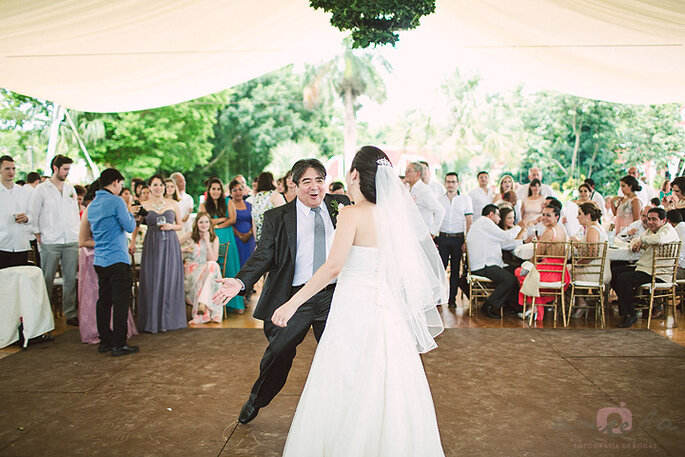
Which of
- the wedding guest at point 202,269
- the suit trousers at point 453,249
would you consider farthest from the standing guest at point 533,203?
the wedding guest at point 202,269

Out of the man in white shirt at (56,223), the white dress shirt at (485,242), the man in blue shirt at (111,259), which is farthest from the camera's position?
the white dress shirt at (485,242)

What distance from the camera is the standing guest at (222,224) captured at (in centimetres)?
688

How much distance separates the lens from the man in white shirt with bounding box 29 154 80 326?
6008 millimetres

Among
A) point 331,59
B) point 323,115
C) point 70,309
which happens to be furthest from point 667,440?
point 323,115

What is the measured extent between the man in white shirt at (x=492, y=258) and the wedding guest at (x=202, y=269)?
10.2 ft

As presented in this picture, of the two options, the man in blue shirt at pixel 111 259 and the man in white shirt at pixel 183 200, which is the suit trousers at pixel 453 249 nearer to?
the man in blue shirt at pixel 111 259

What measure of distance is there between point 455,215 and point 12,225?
16.7ft

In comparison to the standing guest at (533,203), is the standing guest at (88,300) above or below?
below

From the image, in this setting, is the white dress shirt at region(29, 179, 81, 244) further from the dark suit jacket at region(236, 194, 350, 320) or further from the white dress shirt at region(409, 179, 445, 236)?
the white dress shirt at region(409, 179, 445, 236)

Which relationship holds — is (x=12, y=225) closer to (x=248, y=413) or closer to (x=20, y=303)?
(x=20, y=303)

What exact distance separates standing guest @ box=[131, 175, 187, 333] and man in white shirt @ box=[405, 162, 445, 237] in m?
2.97

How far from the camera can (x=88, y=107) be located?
633 centimetres

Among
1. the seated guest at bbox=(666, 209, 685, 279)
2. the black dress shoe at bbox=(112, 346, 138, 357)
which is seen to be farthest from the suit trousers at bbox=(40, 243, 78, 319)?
the seated guest at bbox=(666, 209, 685, 279)

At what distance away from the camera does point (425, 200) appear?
6.82 meters
